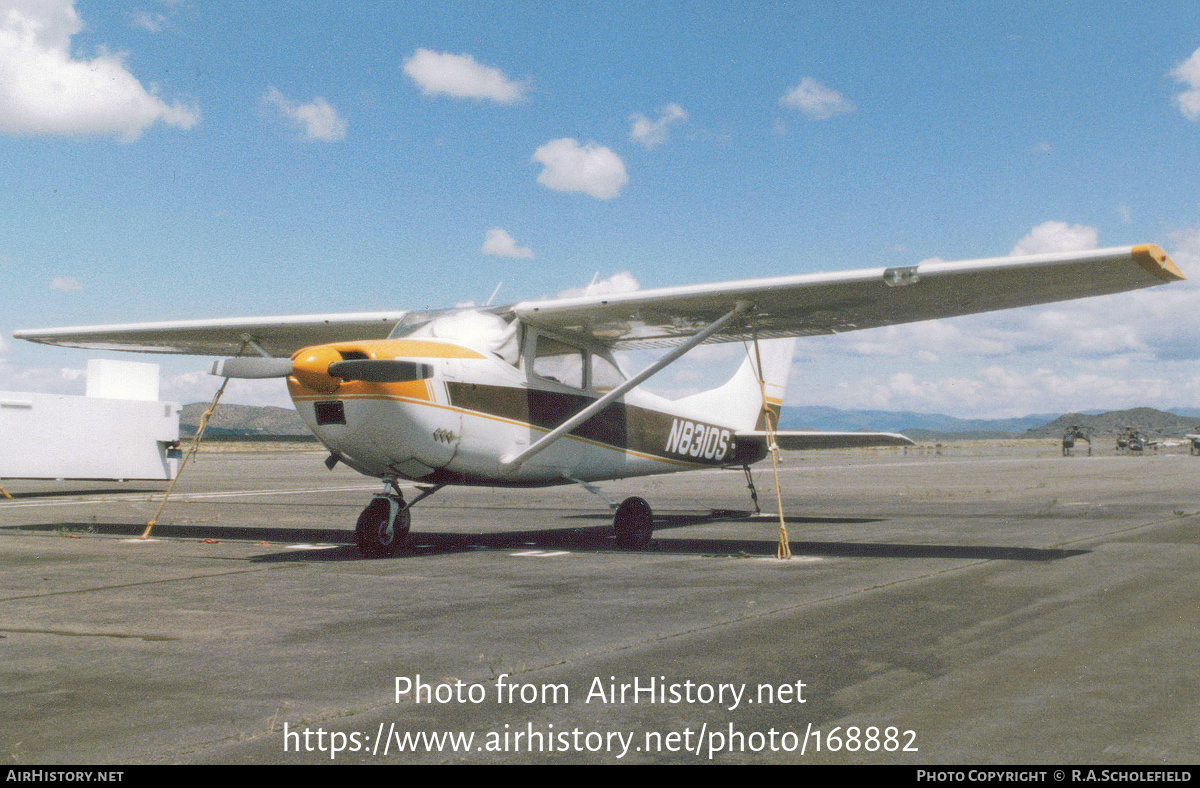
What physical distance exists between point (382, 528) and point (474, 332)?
2.35 meters

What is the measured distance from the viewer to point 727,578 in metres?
7.92

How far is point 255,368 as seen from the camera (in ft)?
29.6

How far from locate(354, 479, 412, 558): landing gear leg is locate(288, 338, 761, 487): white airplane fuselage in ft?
1.13

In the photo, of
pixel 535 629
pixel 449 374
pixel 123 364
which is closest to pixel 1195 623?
pixel 535 629

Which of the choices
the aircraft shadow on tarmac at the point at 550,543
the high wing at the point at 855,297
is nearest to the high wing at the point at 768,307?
Result: the high wing at the point at 855,297

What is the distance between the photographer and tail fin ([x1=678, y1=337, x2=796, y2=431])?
1419 centimetres

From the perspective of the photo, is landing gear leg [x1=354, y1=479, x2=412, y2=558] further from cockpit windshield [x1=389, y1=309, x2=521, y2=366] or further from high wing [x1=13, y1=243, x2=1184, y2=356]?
high wing [x1=13, y1=243, x2=1184, y2=356]

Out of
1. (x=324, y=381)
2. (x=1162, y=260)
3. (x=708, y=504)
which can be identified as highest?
(x=1162, y=260)

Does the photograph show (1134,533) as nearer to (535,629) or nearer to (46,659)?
(535,629)

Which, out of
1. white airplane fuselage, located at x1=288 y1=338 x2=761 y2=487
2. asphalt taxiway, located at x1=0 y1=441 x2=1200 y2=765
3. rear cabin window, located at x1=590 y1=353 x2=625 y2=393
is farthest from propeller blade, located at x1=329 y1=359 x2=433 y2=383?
rear cabin window, located at x1=590 y1=353 x2=625 y2=393

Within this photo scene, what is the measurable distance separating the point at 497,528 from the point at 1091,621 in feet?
29.3

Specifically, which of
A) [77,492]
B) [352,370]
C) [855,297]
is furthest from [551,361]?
[77,492]

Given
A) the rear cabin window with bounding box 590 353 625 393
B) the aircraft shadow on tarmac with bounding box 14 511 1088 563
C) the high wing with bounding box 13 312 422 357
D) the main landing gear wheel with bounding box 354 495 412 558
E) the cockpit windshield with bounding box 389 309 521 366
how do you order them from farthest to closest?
the high wing with bounding box 13 312 422 357 → the rear cabin window with bounding box 590 353 625 393 → the cockpit windshield with bounding box 389 309 521 366 → the aircraft shadow on tarmac with bounding box 14 511 1088 563 → the main landing gear wheel with bounding box 354 495 412 558

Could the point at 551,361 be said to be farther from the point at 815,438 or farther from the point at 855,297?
the point at 815,438
